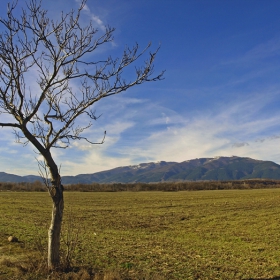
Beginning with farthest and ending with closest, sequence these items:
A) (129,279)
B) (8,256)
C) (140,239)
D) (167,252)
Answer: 1. (140,239)
2. (167,252)
3. (8,256)
4. (129,279)

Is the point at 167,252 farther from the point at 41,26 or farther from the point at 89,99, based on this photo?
the point at 41,26

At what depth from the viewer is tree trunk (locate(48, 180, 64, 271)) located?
26.2 feet

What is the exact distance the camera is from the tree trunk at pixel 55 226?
8000 millimetres

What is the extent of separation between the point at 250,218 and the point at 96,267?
20.4 m

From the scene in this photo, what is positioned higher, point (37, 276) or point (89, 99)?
point (89, 99)

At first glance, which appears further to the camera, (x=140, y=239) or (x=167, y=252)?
(x=140, y=239)

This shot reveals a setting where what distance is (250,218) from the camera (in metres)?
26.4

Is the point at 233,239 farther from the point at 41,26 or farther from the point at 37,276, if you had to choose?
the point at 41,26

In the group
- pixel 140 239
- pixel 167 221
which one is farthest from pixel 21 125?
pixel 167 221

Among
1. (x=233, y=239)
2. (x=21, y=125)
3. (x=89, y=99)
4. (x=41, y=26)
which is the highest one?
(x=41, y=26)

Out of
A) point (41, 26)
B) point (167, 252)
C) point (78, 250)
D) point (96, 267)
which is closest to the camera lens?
point (41, 26)

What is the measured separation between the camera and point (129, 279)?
27.5ft

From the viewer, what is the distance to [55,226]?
26.5 ft

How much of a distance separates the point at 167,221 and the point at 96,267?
16.9 m
